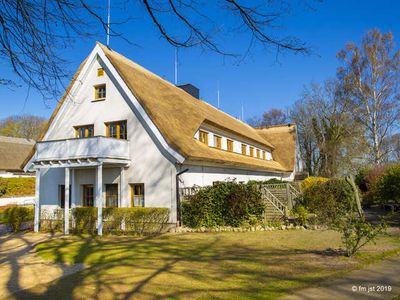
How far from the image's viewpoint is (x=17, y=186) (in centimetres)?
3372

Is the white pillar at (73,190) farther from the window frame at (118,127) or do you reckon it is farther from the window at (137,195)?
the window at (137,195)

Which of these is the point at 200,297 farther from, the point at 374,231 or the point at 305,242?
the point at 305,242

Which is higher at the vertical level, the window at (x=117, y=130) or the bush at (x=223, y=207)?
the window at (x=117, y=130)

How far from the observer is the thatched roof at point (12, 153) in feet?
128

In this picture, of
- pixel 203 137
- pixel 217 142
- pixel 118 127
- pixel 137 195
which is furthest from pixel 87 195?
pixel 217 142

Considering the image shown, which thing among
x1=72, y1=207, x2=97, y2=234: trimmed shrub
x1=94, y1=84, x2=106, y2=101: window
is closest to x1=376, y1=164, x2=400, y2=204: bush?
x1=72, y1=207, x2=97, y2=234: trimmed shrub

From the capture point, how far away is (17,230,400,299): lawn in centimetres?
672

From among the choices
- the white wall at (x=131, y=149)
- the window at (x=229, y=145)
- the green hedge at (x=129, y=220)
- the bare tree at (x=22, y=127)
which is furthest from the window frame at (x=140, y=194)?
the bare tree at (x=22, y=127)

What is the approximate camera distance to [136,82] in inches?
750

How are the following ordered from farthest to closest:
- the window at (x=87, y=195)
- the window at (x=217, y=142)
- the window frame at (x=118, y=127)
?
the window at (x=217, y=142) → the window at (x=87, y=195) → the window frame at (x=118, y=127)

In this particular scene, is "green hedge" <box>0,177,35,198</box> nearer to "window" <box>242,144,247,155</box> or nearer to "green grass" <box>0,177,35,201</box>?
"green grass" <box>0,177,35,201</box>

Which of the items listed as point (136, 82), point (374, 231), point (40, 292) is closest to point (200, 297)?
point (40, 292)

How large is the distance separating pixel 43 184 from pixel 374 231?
18.0 m

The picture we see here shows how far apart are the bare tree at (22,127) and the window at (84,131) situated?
Answer: 177 feet
